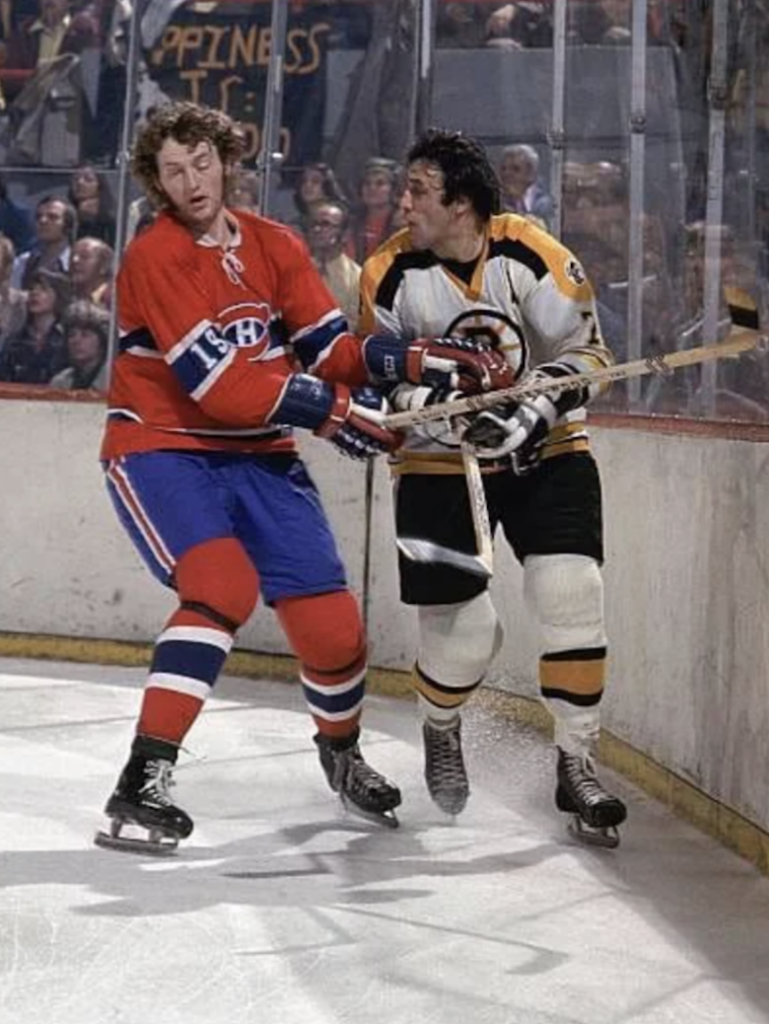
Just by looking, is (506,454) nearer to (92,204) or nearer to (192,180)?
(192,180)

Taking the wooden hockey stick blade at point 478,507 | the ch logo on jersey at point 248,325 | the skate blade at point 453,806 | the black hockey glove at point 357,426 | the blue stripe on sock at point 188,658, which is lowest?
the skate blade at point 453,806

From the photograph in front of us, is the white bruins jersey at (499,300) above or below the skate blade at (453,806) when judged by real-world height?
above

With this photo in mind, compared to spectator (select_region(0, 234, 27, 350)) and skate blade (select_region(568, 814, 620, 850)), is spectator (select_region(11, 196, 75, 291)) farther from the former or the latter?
skate blade (select_region(568, 814, 620, 850))

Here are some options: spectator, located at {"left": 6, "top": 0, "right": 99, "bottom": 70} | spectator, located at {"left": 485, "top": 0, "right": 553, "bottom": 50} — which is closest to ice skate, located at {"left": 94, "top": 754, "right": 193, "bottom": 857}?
spectator, located at {"left": 485, "top": 0, "right": 553, "bottom": 50}

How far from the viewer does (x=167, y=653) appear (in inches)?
157

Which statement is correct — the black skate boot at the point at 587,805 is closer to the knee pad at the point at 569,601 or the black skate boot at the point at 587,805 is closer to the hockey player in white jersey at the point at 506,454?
the hockey player in white jersey at the point at 506,454

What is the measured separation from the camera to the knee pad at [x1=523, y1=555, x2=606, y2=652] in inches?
166

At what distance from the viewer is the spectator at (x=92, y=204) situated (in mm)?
6738

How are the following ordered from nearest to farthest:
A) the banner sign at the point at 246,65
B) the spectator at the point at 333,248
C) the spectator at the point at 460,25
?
1. the spectator at the point at 460,25
2. the spectator at the point at 333,248
3. the banner sign at the point at 246,65

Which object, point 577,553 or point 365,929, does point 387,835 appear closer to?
point 577,553

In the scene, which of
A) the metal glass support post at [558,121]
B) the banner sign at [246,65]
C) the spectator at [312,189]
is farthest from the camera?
the banner sign at [246,65]

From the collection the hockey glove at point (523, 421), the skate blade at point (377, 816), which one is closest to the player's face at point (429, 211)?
the hockey glove at point (523, 421)

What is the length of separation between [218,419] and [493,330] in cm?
50

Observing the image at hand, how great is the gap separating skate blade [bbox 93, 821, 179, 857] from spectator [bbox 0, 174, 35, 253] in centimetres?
319
